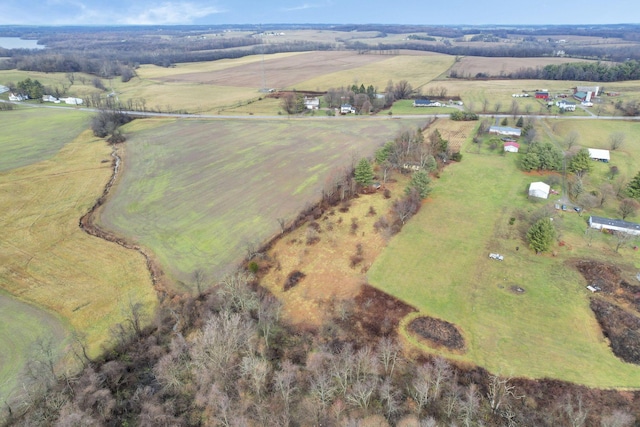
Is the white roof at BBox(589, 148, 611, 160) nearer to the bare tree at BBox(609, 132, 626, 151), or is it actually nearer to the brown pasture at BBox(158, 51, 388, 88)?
the bare tree at BBox(609, 132, 626, 151)

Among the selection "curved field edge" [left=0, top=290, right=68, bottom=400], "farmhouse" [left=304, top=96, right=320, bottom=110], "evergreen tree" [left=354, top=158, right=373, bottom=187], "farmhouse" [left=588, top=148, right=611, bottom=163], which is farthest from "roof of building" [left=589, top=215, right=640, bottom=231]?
"farmhouse" [left=304, top=96, right=320, bottom=110]

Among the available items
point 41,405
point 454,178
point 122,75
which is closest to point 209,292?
point 41,405

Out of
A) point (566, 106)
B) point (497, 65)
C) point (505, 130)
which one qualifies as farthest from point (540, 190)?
point (497, 65)

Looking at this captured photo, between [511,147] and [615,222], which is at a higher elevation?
[511,147]

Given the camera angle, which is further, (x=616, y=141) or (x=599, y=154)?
(x=616, y=141)

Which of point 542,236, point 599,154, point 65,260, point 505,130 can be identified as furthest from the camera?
point 505,130

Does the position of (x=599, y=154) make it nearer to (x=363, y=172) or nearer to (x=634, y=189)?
(x=634, y=189)

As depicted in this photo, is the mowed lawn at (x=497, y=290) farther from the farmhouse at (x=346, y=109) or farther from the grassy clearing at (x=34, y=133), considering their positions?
the grassy clearing at (x=34, y=133)
